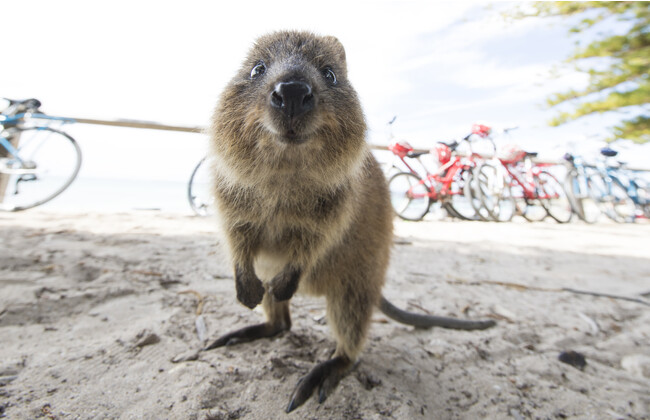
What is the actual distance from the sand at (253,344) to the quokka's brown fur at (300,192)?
0.70 feet

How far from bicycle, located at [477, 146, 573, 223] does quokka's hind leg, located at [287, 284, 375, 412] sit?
7248 millimetres

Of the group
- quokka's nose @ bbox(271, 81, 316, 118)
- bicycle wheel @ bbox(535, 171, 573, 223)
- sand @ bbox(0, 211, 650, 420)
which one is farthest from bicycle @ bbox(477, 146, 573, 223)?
quokka's nose @ bbox(271, 81, 316, 118)

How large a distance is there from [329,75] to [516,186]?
347 inches

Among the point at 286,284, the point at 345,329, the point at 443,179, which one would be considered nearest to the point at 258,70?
the point at 286,284

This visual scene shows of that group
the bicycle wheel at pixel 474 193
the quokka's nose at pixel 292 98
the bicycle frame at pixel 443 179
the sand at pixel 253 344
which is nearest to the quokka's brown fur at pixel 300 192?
the quokka's nose at pixel 292 98

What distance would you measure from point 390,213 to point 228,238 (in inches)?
42.7

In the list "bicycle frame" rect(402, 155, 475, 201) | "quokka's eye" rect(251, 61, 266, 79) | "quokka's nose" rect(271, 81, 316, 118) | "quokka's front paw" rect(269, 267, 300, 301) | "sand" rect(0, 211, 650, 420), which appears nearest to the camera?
"quokka's nose" rect(271, 81, 316, 118)

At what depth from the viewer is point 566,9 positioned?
3092mm

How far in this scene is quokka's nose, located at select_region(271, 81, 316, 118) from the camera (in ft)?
4.14

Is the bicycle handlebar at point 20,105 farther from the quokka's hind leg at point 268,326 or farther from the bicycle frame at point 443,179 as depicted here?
the bicycle frame at point 443,179

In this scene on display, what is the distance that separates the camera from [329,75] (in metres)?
1.67

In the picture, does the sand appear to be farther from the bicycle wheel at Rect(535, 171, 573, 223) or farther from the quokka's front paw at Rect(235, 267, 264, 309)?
the bicycle wheel at Rect(535, 171, 573, 223)

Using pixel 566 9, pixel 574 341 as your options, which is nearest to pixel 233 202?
pixel 574 341

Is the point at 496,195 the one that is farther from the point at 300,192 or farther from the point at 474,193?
the point at 300,192
